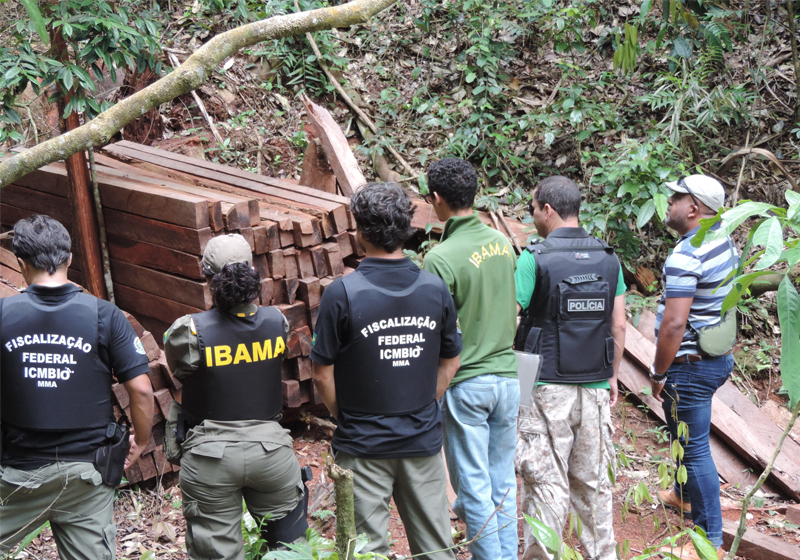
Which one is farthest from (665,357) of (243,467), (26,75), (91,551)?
(26,75)

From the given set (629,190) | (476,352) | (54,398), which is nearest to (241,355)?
(54,398)

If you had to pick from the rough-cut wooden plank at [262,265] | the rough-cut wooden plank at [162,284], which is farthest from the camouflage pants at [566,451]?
the rough-cut wooden plank at [162,284]

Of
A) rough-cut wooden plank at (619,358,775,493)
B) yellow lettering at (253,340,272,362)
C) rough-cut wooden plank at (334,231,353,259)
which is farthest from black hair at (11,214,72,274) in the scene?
rough-cut wooden plank at (619,358,775,493)

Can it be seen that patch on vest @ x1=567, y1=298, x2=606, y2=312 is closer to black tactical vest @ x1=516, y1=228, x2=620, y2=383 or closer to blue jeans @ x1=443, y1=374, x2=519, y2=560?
black tactical vest @ x1=516, y1=228, x2=620, y2=383

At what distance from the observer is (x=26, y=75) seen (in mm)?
4102

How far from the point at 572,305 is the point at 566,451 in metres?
0.77

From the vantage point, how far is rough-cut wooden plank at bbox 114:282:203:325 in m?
4.66

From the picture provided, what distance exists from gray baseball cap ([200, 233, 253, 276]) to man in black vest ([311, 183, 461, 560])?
501 mm

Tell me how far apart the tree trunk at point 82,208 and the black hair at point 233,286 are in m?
2.54

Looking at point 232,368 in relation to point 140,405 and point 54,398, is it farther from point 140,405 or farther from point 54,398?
point 54,398

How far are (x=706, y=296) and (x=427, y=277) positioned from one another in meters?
1.74

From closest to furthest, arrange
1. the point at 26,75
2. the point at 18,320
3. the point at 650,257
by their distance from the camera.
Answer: the point at 18,320, the point at 26,75, the point at 650,257

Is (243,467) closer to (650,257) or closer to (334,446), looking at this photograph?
(334,446)

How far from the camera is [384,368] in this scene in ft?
9.14
